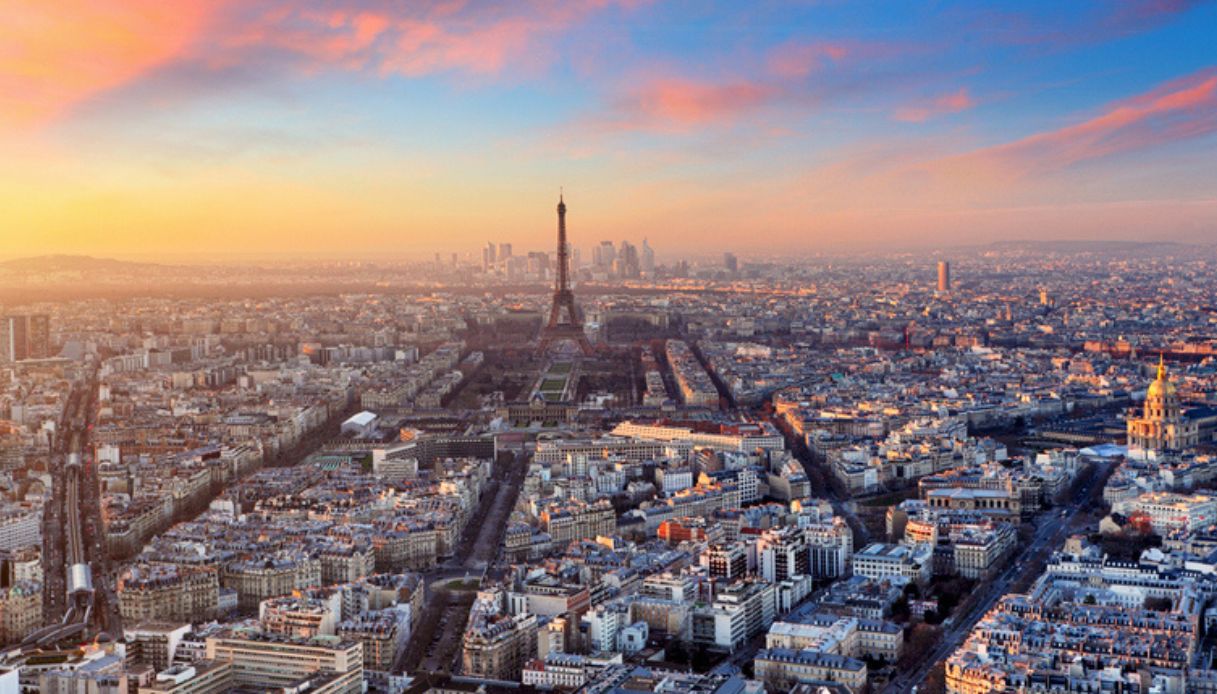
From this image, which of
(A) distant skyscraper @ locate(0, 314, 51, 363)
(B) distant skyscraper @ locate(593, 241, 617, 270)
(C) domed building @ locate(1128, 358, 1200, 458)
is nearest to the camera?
(C) domed building @ locate(1128, 358, 1200, 458)

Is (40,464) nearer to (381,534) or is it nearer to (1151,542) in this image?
(381,534)

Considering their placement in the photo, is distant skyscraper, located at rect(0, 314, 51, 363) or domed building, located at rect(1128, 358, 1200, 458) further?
distant skyscraper, located at rect(0, 314, 51, 363)

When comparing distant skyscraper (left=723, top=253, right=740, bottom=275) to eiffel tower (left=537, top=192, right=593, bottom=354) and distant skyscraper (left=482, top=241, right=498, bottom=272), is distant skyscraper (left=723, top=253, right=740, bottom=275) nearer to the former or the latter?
distant skyscraper (left=482, top=241, right=498, bottom=272)

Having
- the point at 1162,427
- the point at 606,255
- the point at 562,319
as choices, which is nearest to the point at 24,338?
the point at 562,319

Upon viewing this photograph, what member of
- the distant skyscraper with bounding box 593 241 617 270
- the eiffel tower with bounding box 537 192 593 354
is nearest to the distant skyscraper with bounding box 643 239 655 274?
Result: the distant skyscraper with bounding box 593 241 617 270

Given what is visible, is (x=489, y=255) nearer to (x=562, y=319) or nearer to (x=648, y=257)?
(x=648, y=257)

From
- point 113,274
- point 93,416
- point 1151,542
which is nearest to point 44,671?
point 1151,542
